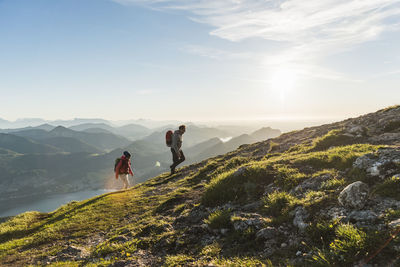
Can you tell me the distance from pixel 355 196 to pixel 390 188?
1.31 meters

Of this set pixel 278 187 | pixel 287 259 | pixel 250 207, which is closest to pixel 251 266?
pixel 287 259

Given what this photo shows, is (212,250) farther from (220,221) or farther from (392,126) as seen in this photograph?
(392,126)

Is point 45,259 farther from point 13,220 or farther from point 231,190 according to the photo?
point 13,220

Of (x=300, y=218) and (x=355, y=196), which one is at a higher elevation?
(x=355, y=196)

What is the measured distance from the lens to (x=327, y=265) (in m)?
4.59

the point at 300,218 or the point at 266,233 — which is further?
the point at 300,218

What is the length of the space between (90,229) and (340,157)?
13741 mm

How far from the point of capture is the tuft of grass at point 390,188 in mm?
A: 6355

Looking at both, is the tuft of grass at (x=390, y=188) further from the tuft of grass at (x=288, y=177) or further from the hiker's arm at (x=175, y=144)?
the hiker's arm at (x=175, y=144)

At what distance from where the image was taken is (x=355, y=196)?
6.32m

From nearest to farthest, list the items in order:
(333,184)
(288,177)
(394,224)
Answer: (394,224) → (333,184) → (288,177)

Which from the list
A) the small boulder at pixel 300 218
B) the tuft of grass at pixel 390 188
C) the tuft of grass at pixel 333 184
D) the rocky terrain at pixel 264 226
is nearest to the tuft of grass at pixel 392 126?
the rocky terrain at pixel 264 226

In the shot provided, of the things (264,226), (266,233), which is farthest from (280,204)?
(266,233)

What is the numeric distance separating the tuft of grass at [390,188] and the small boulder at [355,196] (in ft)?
1.32
